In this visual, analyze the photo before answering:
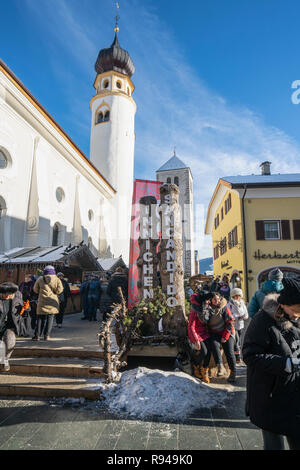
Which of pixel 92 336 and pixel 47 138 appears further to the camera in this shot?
pixel 47 138

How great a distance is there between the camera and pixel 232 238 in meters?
23.5

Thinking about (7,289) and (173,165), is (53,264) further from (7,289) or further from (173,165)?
(173,165)

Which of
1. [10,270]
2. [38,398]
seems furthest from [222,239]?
[38,398]

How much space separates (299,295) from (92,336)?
643 cm

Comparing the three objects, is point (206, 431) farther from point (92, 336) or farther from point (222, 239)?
point (222, 239)

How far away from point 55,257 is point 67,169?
45.2ft

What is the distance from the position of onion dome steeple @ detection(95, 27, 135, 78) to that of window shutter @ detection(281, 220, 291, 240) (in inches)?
1191

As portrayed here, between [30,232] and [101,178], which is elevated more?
[101,178]

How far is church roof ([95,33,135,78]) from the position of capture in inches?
1483

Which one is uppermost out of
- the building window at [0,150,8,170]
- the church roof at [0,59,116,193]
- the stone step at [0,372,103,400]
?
the church roof at [0,59,116,193]

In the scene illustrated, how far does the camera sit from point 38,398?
4434mm

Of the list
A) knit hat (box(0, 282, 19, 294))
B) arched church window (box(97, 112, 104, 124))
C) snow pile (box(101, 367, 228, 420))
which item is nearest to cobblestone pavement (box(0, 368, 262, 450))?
snow pile (box(101, 367, 228, 420))

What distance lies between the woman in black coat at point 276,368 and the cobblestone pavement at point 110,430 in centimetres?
129

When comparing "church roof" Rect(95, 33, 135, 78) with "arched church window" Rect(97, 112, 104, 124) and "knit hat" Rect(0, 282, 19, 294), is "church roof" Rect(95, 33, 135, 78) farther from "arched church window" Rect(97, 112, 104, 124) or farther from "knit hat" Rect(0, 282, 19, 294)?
"knit hat" Rect(0, 282, 19, 294)
